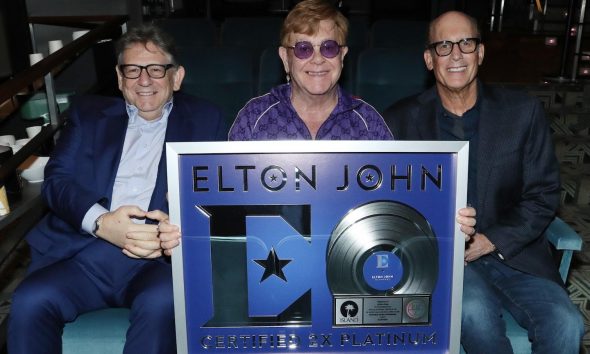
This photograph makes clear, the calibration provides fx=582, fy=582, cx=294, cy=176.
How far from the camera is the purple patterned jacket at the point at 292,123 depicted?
6.72 ft

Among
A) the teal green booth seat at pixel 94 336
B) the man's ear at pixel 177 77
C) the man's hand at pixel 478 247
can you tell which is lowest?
the teal green booth seat at pixel 94 336

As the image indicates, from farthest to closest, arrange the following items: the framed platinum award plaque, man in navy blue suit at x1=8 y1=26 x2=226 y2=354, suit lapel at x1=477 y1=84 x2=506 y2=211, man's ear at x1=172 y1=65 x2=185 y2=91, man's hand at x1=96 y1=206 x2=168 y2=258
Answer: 1. man's ear at x1=172 y1=65 x2=185 y2=91
2. suit lapel at x1=477 y1=84 x2=506 y2=211
3. man in navy blue suit at x1=8 y1=26 x2=226 y2=354
4. man's hand at x1=96 y1=206 x2=168 y2=258
5. the framed platinum award plaque

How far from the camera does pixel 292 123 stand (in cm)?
205

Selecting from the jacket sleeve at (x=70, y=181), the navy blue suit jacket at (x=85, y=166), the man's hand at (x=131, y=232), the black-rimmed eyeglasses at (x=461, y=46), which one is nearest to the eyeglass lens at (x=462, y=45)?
the black-rimmed eyeglasses at (x=461, y=46)

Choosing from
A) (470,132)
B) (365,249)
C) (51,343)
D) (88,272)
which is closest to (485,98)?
(470,132)

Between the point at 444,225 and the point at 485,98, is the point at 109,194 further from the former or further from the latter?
the point at 485,98

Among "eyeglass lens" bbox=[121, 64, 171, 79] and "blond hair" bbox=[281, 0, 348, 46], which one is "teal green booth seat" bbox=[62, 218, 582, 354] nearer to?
"eyeglass lens" bbox=[121, 64, 171, 79]

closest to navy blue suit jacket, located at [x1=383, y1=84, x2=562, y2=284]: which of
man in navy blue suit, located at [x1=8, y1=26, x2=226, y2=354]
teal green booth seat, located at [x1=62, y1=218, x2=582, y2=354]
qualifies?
teal green booth seat, located at [x1=62, y1=218, x2=582, y2=354]

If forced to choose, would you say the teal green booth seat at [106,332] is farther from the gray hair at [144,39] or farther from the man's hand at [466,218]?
the gray hair at [144,39]

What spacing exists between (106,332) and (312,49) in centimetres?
114

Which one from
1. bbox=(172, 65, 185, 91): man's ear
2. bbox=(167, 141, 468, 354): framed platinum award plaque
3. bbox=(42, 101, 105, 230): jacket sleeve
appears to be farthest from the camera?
bbox=(172, 65, 185, 91): man's ear

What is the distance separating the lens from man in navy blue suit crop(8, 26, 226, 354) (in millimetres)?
1759

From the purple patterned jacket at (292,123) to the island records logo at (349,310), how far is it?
724mm

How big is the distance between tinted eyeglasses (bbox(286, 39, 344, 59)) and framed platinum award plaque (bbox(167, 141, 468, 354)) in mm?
606
